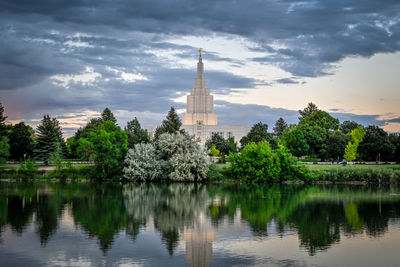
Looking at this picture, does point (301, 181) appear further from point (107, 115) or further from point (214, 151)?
point (107, 115)

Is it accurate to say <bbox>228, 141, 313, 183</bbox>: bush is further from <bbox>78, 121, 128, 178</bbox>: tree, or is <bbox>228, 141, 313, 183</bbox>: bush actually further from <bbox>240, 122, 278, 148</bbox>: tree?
<bbox>240, 122, 278, 148</bbox>: tree

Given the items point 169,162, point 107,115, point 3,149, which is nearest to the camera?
point 169,162

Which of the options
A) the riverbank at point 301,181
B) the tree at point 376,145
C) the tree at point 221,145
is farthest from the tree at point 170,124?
the tree at point 376,145

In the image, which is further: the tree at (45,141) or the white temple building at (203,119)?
the white temple building at (203,119)

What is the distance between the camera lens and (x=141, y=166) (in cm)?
5425

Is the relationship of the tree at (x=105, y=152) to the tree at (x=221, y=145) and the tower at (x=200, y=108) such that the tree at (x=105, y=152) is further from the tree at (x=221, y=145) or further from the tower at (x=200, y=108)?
the tower at (x=200, y=108)

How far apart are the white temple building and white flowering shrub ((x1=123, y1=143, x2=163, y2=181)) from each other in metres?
83.6

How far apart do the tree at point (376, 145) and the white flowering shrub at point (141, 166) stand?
32220 millimetres

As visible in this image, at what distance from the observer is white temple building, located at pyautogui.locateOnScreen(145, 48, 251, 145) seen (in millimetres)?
139875

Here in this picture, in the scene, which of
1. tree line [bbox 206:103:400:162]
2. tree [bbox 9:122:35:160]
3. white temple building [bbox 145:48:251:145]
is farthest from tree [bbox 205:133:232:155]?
tree [bbox 9:122:35:160]

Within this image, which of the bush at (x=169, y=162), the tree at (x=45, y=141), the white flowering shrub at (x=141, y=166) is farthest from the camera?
the tree at (x=45, y=141)

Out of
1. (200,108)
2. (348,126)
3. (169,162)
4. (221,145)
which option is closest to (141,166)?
(169,162)

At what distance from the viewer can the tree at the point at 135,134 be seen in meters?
69.3

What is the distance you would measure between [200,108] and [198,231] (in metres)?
122
